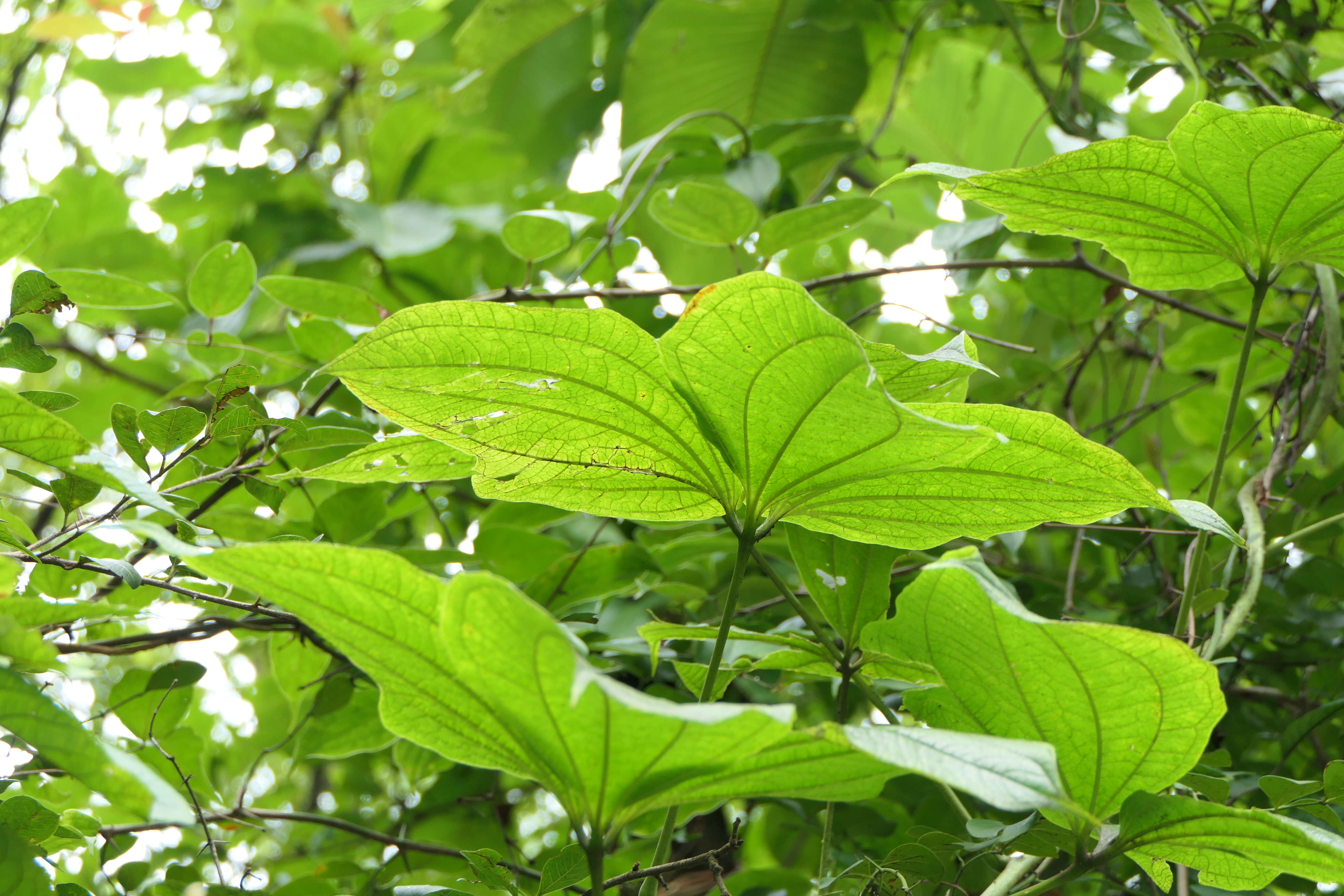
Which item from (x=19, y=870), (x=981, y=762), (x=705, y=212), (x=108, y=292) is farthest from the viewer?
(x=705, y=212)

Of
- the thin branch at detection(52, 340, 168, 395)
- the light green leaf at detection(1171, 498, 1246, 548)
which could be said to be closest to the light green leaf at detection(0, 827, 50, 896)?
the light green leaf at detection(1171, 498, 1246, 548)

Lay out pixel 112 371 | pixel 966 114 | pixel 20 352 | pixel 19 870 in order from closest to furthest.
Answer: pixel 19 870 → pixel 20 352 → pixel 112 371 → pixel 966 114

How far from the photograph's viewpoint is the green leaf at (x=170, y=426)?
57cm

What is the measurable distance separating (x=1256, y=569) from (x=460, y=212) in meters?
1.16

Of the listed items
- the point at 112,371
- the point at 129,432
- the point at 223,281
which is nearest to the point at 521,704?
the point at 129,432

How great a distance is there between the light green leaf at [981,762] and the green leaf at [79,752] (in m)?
0.26

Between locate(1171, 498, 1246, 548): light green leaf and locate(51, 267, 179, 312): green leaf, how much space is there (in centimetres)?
72

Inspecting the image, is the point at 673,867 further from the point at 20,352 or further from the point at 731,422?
the point at 20,352

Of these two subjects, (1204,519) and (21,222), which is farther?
(21,222)

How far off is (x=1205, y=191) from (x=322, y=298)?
0.73m

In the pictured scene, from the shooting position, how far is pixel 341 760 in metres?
1.48

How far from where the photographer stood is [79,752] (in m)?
0.37

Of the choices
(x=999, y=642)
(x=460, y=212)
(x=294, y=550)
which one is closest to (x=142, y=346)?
(x=460, y=212)

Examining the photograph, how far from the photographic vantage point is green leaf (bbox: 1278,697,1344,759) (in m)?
0.81
